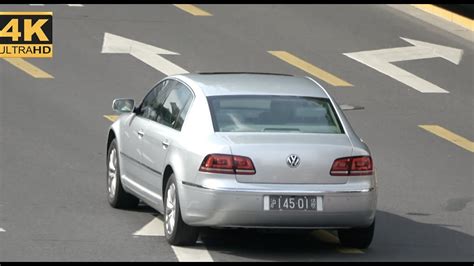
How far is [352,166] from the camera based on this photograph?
1141 cm

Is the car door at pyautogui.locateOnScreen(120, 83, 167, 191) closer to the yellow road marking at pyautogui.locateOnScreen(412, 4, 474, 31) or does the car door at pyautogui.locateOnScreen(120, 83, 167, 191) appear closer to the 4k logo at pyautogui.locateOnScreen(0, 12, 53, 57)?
the 4k logo at pyautogui.locateOnScreen(0, 12, 53, 57)

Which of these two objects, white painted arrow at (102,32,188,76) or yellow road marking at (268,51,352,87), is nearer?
yellow road marking at (268,51,352,87)

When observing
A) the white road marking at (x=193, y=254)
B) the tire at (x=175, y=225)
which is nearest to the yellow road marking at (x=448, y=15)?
the tire at (x=175, y=225)

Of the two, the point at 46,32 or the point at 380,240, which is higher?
the point at 380,240

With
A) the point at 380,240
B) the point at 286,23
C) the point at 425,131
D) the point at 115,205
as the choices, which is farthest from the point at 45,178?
the point at 286,23

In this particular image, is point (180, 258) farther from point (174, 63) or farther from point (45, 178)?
point (174, 63)

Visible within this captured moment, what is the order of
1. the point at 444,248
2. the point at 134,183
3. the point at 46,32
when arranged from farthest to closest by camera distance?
the point at 46,32
the point at 134,183
the point at 444,248

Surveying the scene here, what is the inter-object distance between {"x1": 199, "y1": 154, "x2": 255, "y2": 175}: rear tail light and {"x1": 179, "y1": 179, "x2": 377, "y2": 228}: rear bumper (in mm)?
143

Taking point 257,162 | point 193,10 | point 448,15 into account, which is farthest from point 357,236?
point 448,15

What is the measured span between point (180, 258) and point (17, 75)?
11384mm

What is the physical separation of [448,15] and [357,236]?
1654 centimetres

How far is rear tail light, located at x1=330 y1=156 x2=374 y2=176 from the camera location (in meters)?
11.3

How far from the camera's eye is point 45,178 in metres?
15.2

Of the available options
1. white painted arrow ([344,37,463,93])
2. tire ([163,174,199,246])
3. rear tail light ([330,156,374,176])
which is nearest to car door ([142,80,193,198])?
tire ([163,174,199,246])
